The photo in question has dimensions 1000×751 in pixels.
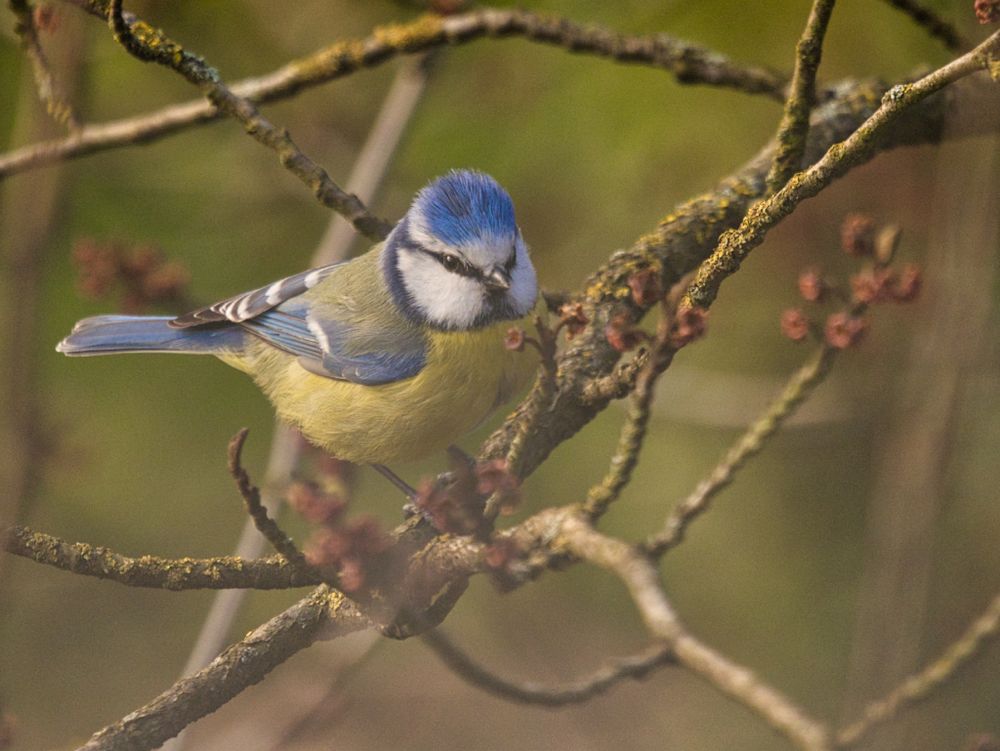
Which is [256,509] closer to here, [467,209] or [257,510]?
[257,510]

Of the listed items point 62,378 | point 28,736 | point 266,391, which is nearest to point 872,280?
point 266,391

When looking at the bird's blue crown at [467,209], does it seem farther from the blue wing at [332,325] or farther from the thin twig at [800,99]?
the thin twig at [800,99]

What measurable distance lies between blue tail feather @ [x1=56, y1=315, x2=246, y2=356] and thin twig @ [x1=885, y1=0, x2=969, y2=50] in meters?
2.03

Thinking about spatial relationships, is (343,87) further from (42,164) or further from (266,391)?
(42,164)

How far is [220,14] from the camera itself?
373 cm

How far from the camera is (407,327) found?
2820mm

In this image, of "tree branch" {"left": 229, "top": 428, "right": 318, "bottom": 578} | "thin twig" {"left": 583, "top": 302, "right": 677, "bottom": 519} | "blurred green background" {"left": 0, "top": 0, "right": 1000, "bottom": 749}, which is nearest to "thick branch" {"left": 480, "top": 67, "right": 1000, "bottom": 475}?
"thin twig" {"left": 583, "top": 302, "right": 677, "bottom": 519}

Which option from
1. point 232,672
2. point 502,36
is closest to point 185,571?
point 232,672

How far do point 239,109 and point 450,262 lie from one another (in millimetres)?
675

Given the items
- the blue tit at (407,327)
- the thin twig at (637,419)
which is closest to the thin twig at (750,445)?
the thin twig at (637,419)

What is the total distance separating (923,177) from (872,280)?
79.6 inches

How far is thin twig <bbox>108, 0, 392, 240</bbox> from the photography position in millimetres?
2164

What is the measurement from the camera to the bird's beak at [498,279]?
2.58m

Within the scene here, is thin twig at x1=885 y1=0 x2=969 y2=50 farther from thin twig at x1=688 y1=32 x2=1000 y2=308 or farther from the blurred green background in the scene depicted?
thin twig at x1=688 y1=32 x2=1000 y2=308
